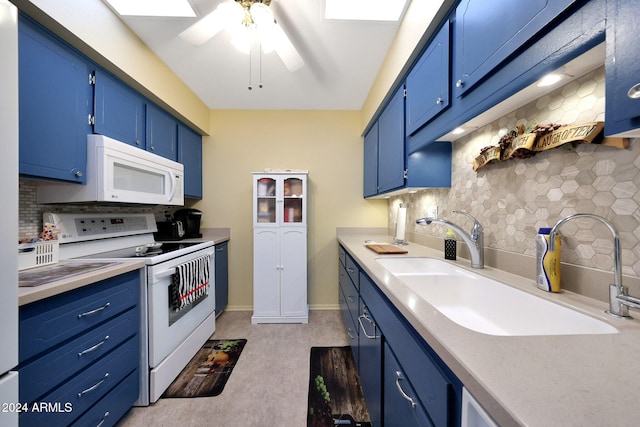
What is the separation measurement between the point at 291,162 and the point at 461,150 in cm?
194

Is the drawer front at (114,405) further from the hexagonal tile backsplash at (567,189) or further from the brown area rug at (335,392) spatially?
the hexagonal tile backsplash at (567,189)

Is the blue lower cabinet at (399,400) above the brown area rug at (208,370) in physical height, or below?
above

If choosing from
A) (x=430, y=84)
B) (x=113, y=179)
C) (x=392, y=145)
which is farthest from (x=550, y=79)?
(x=113, y=179)

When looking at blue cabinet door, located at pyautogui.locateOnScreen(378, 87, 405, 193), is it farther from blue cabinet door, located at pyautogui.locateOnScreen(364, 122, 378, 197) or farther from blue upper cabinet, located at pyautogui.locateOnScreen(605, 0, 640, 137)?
blue upper cabinet, located at pyautogui.locateOnScreen(605, 0, 640, 137)

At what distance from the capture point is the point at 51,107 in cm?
126

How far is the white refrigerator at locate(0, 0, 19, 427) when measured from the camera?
0.69m

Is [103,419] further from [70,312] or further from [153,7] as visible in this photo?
[153,7]

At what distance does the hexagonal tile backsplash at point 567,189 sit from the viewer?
70cm

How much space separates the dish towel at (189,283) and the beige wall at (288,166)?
80 cm

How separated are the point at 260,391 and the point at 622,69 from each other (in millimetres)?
2152

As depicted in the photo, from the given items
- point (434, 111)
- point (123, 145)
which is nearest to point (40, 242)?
point (123, 145)

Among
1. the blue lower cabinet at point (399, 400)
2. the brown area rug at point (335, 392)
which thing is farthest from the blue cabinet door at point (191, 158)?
the blue lower cabinet at point (399, 400)

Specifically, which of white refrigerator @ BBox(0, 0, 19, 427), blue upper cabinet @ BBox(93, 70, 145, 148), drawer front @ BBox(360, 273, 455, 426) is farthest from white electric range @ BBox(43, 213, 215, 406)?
drawer front @ BBox(360, 273, 455, 426)

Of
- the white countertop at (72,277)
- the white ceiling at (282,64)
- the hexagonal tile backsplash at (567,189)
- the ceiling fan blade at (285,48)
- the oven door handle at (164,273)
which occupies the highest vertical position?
the white ceiling at (282,64)
